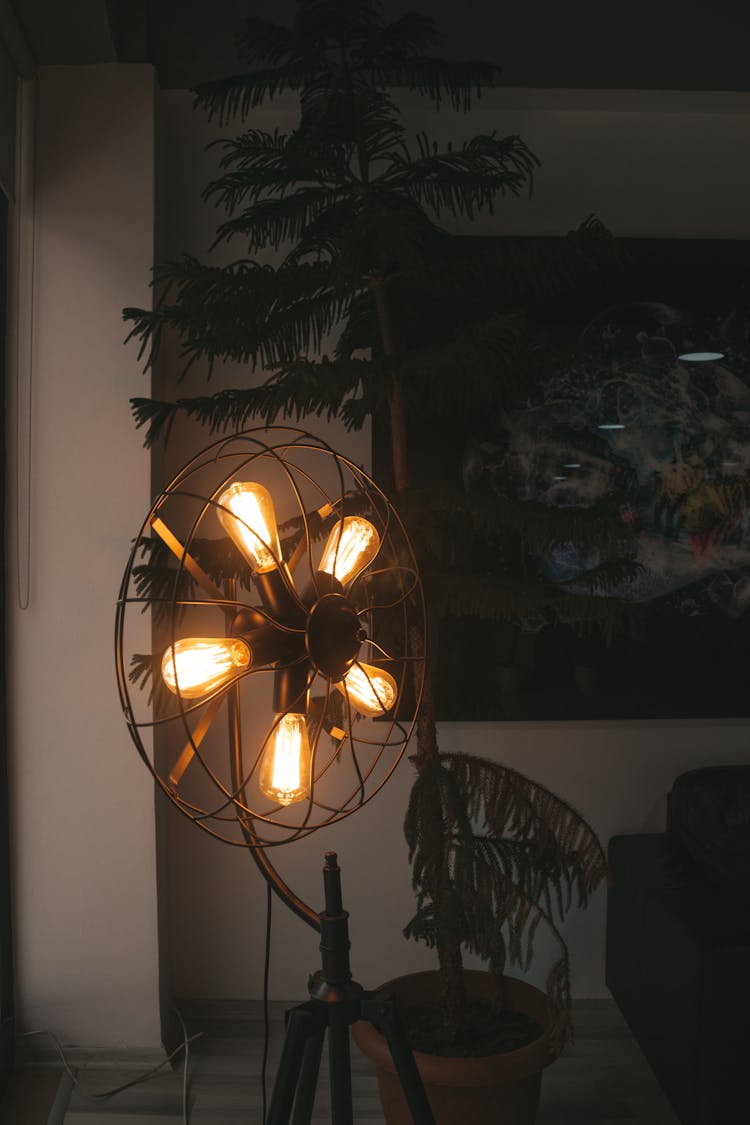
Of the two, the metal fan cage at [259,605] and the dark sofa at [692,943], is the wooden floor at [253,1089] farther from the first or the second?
the metal fan cage at [259,605]

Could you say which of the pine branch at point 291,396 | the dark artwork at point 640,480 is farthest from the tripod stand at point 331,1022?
the dark artwork at point 640,480

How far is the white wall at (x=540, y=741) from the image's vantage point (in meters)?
2.59

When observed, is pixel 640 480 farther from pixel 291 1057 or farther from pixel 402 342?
pixel 291 1057

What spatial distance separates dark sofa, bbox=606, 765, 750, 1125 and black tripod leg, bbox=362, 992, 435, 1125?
88 centimetres

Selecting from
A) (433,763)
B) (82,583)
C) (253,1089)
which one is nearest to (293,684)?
(433,763)

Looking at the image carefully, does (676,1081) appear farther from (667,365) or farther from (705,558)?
(667,365)

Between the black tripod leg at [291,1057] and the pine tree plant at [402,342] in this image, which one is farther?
the pine tree plant at [402,342]

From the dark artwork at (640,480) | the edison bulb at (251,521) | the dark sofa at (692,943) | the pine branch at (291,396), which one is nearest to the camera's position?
the edison bulb at (251,521)

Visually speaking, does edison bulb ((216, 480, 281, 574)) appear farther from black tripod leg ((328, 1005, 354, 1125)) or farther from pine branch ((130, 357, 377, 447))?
black tripod leg ((328, 1005, 354, 1125))

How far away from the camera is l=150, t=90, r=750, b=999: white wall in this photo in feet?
8.49

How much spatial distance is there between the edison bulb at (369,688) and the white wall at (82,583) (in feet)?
3.57

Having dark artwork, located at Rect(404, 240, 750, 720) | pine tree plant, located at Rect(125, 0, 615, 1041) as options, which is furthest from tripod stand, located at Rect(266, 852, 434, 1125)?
dark artwork, located at Rect(404, 240, 750, 720)

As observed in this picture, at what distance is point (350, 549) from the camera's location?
1.47 meters

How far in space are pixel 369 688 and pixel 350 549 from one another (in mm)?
218
